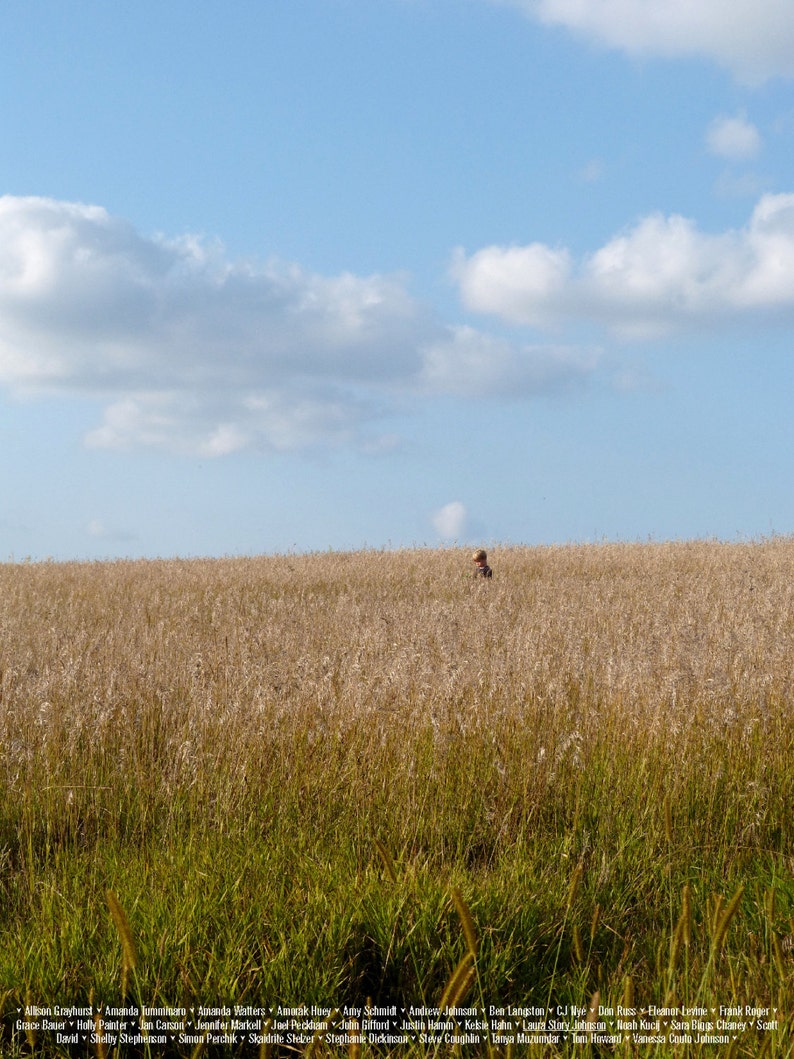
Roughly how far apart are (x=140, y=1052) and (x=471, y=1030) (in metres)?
0.96

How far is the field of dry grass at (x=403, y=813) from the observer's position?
2.72 meters

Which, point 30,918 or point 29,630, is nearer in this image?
point 30,918

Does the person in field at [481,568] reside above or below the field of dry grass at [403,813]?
above

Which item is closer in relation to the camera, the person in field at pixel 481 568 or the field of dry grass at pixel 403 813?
the field of dry grass at pixel 403 813

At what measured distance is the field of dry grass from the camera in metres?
2.72

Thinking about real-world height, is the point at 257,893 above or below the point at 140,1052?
above

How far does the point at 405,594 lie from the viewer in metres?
12.6

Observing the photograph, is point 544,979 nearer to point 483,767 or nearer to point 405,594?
point 483,767

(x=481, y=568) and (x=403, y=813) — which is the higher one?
(x=481, y=568)

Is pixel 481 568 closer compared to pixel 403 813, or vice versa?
pixel 403 813

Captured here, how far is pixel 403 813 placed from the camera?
400cm

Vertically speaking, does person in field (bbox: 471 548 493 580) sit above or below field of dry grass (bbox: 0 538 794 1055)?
above

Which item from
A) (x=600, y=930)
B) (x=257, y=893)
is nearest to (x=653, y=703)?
(x=600, y=930)

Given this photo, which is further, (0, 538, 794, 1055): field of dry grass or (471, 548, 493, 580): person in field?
(471, 548, 493, 580): person in field
